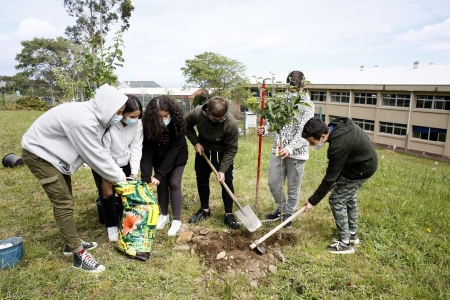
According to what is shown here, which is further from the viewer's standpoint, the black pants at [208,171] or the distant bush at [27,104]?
the distant bush at [27,104]

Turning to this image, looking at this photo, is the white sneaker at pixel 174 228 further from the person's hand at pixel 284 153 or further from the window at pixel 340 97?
the window at pixel 340 97

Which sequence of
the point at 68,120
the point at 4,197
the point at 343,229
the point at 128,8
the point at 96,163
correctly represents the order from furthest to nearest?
the point at 128,8 < the point at 4,197 < the point at 343,229 < the point at 96,163 < the point at 68,120

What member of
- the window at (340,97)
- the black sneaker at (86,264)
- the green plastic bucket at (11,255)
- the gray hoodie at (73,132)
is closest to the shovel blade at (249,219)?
the black sneaker at (86,264)

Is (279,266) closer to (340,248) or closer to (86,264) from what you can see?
(340,248)

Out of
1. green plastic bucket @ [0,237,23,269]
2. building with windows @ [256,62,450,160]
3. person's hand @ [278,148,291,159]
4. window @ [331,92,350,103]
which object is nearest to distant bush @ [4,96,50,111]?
building with windows @ [256,62,450,160]

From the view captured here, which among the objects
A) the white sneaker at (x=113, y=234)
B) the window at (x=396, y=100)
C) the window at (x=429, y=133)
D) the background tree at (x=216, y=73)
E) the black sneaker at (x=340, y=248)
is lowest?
the window at (x=429, y=133)

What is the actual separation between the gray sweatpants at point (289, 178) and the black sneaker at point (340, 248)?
2.06 feet

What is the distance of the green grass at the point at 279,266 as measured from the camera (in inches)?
96.2

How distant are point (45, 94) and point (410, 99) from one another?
28061mm

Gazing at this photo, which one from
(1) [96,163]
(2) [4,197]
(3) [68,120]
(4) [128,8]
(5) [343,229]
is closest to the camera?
(3) [68,120]

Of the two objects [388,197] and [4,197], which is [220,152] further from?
[4,197]

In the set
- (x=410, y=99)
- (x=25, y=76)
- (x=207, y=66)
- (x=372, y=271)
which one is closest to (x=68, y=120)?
(x=372, y=271)

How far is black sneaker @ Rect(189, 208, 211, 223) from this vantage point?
3697 mm

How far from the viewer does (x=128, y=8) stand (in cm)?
2222
